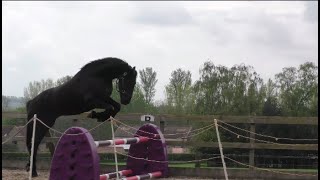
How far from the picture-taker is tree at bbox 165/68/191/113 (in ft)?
97.2

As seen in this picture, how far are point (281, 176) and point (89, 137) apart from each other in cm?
402

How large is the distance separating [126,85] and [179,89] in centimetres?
2497

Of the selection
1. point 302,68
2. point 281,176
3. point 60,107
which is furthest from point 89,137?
point 302,68

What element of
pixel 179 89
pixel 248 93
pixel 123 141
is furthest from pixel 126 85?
pixel 179 89

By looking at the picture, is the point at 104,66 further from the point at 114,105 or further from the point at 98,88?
the point at 114,105

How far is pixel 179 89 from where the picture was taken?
30750 millimetres

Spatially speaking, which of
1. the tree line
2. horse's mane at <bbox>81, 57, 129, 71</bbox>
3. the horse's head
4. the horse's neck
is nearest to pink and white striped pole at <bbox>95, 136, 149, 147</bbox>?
the horse's head

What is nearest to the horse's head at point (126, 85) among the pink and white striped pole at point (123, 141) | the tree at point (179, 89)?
the pink and white striped pole at point (123, 141)

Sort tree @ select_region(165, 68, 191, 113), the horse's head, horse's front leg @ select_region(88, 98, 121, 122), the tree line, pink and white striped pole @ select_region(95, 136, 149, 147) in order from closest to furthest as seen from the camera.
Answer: pink and white striped pole @ select_region(95, 136, 149, 147), horse's front leg @ select_region(88, 98, 121, 122), the horse's head, the tree line, tree @ select_region(165, 68, 191, 113)

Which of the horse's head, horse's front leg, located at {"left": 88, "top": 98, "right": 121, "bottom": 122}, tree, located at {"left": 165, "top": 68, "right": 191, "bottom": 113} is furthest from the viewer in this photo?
tree, located at {"left": 165, "top": 68, "right": 191, "bottom": 113}

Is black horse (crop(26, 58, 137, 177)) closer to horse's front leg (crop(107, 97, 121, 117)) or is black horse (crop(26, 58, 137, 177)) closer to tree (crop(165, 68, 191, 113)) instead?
horse's front leg (crop(107, 97, 121, 117))

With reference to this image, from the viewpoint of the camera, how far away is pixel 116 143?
5.68 metres

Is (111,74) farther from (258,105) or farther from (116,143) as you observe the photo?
(258,105)

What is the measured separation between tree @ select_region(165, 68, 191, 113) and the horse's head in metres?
21.5
